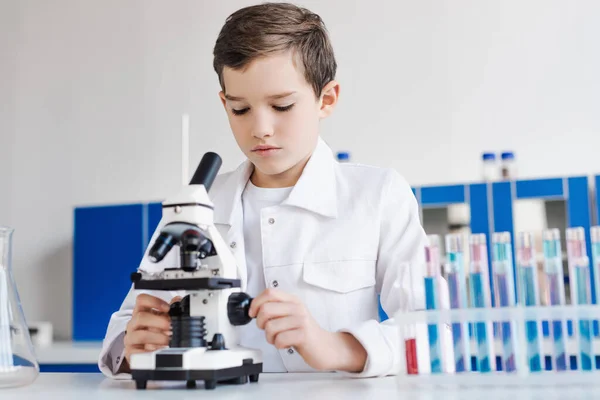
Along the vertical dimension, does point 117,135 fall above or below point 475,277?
above

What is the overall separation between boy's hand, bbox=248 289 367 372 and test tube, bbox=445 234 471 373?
0.17 meters

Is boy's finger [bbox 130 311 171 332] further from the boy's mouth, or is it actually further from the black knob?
the boy's mouth

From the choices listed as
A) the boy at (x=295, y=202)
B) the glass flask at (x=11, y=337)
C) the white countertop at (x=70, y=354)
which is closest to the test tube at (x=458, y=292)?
the boy at (x=295, y=202)

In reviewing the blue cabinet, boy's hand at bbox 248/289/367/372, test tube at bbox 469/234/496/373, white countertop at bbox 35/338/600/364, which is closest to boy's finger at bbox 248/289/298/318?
boy's hand at bbox 248/289/367/372

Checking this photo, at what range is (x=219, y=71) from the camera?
1227 millimetres

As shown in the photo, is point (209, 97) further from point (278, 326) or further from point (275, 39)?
point (278, 326)

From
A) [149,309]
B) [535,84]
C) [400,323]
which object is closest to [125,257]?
[535,84]

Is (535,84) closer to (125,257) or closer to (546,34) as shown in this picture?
(546,34)

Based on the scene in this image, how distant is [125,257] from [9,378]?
2611 millimetres

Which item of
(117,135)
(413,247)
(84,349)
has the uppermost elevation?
(117,135)

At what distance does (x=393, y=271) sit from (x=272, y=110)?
332mm

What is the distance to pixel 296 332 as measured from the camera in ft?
2.96

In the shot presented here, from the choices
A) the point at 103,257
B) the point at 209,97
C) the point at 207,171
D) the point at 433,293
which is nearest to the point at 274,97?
the point at 207,171

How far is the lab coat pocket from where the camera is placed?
47.8 inches
